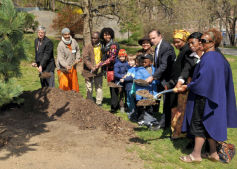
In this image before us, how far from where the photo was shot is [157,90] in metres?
5.65

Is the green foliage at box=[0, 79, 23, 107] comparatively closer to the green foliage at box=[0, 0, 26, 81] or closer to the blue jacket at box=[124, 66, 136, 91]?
the green foliage at box=[0, 0, 26, 81]

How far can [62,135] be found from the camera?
486 cm

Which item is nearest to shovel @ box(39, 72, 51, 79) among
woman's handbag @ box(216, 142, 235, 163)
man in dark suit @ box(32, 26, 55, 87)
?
man in dark suit @ box(32, 26, 55, 87)

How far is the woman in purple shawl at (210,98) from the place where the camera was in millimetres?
3854

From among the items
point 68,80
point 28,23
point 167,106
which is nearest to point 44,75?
point 68,80

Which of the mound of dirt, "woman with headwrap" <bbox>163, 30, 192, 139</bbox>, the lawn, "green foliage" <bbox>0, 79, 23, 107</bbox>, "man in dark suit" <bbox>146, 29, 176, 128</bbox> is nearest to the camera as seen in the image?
"green foliage" <bbox>0, 79, 23, 107</bbox>

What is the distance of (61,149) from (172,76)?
2.46 m

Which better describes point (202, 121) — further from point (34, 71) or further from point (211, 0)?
point (211, 0)

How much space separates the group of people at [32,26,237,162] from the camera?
3.93m

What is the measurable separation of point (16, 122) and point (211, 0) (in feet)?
85.3

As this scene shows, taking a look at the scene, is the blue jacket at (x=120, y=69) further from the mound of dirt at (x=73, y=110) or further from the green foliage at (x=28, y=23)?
the green foliage at (x=28, y=23)

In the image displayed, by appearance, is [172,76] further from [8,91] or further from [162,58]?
[8,91]

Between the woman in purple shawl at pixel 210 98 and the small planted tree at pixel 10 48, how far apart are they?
99.2 inches

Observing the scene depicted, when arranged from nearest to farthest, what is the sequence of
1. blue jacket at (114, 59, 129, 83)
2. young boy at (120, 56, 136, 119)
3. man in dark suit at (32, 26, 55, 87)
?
young boy at (120, 56, 136, 119) < blue jacket at (114, 59, 129, 83) < man in dark suit at (32, 26, 55, 87)
